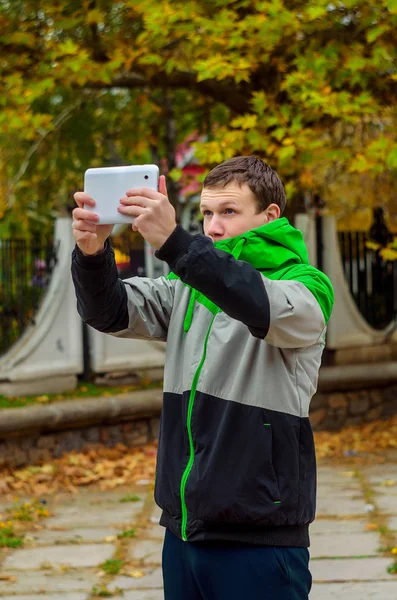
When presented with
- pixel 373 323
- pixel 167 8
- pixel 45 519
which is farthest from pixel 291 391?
pixel 373 323

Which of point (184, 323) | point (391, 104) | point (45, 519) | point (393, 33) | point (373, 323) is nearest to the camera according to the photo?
point (184, 323)

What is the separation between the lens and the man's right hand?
6.95 ft

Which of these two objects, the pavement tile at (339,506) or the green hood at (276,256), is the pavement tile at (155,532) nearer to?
the pavement tile at (339,506)

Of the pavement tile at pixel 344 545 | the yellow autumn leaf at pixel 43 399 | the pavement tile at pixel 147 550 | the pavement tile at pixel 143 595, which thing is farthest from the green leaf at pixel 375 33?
the pavement tile at pixel 143 595

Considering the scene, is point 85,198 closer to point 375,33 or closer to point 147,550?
point 147,550

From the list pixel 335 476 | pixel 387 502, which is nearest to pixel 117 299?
pixel 387 502

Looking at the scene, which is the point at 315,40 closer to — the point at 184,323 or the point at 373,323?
the point at 373,323

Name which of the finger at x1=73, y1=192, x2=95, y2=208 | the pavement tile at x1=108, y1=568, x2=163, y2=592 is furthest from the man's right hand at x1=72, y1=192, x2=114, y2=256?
the pavement tile at x1=108, y1=568, x2=163, y2=592

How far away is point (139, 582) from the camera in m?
4.76

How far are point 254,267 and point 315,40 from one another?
5724 mm

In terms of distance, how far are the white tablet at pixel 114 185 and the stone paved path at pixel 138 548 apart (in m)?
2.88

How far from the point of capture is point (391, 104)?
26.5 feet

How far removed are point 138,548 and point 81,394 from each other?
3180 millimetres

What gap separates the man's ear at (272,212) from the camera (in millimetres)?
2334
